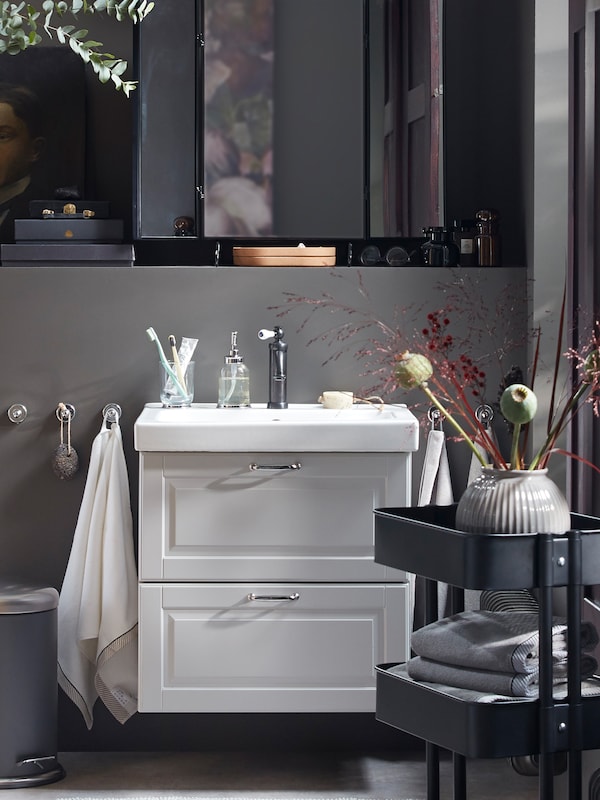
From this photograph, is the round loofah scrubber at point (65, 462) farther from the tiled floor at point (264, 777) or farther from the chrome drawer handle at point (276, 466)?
the tiled floor at point (264, 777)

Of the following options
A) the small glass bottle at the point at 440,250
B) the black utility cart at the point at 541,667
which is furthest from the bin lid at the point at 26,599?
the small glass bottle at the point at 440,250

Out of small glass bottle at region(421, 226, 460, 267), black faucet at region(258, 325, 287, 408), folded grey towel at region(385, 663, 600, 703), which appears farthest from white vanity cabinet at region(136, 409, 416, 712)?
folded grey towel at region(385, 663, 600, 703)

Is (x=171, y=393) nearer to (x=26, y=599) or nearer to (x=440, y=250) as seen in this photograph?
(x=26, y=599)

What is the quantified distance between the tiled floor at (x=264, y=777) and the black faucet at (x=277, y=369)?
3.35 ft

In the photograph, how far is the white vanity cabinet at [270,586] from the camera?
9.45 ft

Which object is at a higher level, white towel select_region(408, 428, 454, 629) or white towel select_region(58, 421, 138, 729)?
white towel select_region(408, 428, 454, 629)

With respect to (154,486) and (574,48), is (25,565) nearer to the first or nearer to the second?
(154,486)

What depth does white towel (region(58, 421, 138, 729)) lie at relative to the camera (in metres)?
3.07

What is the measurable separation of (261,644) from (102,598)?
0.49m

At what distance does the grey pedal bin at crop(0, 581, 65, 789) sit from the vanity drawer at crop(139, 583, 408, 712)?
27 cm

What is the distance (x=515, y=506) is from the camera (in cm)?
198

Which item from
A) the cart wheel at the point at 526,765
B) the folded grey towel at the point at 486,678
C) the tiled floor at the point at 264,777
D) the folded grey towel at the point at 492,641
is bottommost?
the tiled floor at the point at 264,777

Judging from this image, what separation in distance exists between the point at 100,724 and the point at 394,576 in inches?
40.1

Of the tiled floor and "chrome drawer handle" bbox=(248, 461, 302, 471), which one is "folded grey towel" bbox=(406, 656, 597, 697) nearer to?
"chrome drawer handle" bbox=(248, 461, 302, 471)
